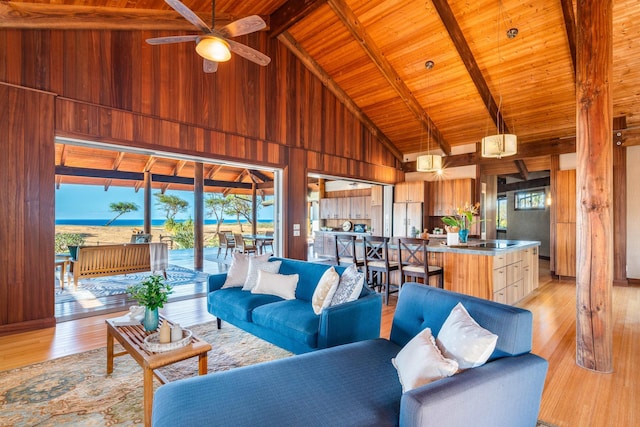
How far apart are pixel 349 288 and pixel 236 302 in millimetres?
1270

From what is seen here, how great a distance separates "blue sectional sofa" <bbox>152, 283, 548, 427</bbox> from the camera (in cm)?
128

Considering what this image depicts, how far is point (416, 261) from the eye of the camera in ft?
15.0

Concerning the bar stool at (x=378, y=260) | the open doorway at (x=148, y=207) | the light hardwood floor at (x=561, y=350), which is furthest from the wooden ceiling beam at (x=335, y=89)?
the light hardwood floor at (x=561, y=350)

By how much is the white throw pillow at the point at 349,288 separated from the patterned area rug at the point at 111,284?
247cm

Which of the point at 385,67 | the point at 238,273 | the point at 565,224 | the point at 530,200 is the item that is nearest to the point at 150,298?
the point at 238,273

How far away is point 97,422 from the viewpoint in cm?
198

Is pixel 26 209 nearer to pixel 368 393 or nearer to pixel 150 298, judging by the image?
pixel 150 298

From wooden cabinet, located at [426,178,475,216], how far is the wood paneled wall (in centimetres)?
729

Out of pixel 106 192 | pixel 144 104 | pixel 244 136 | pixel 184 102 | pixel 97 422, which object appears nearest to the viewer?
pixel 97 422

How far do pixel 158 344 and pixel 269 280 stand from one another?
1490 mm

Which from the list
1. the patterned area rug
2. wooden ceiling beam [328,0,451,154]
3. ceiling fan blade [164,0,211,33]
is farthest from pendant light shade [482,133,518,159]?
the patterned area rug

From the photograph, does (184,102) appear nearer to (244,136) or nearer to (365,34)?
(244,136)

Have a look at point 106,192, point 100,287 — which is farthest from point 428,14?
point 106,192

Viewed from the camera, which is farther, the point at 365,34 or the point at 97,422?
the point at 365,34
